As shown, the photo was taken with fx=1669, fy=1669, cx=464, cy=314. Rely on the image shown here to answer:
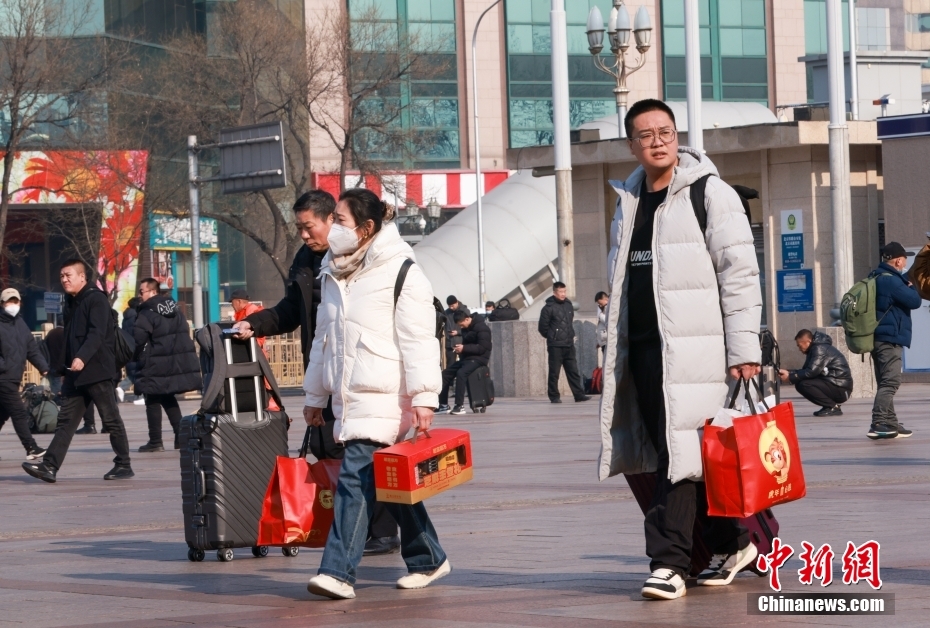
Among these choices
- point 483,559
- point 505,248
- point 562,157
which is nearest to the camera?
point 483,559

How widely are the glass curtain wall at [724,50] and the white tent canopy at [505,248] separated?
1055 inches

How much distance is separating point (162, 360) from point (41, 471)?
368 centimetres

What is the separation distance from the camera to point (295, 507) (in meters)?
7.14

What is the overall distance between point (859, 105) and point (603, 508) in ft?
87.6

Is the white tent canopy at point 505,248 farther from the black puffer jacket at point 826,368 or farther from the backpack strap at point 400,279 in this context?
the backpack strap at point 400,279

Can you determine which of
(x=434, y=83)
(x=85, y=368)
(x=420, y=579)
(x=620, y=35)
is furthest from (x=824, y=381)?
(x=434, y=83)

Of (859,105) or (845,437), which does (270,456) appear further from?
(859,105)

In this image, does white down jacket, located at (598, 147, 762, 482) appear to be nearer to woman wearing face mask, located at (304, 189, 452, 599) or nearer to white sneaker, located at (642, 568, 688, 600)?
white sneaker, located at (642, 568, 688, 600)

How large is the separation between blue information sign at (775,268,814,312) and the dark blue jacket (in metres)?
12.0

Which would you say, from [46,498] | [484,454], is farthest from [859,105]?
[46,498]

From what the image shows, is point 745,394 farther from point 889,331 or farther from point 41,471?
point 889,331

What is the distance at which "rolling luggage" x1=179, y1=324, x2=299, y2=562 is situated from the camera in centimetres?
811

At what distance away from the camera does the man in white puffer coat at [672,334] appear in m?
6.27

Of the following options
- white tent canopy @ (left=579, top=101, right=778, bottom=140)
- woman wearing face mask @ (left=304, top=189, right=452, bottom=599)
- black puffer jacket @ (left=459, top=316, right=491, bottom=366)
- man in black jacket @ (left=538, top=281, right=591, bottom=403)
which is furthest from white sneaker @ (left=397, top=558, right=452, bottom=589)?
white tent canopy @ (left=579, top=101, right=778, bottom=140)
